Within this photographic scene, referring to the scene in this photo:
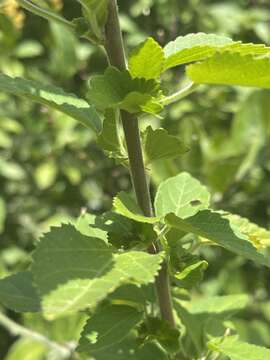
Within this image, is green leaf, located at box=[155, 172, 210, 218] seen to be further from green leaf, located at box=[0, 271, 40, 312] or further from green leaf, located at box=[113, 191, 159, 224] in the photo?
green leaf, located at box=[0, 271, 40, 312]

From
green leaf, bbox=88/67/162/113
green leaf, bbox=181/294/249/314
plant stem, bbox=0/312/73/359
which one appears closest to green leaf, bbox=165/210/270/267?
Answer: green leaf, bbox=88/67/162/113

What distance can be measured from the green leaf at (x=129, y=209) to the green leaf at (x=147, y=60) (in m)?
0.16

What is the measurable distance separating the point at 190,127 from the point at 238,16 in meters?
0.61

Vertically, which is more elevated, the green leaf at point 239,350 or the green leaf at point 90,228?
the green leaf at point 90,228

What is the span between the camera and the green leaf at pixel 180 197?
3.66 ft

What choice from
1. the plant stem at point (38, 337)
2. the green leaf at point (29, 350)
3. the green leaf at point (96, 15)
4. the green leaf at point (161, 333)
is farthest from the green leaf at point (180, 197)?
the green leaf at point (29, 350)

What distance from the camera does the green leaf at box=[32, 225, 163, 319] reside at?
2.49 feet

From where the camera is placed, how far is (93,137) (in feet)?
8.66

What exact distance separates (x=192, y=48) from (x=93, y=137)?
1.72 meters

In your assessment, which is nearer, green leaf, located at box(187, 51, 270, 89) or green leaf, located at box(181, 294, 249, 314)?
green leaf, located at box(187, 51, 270, 89)

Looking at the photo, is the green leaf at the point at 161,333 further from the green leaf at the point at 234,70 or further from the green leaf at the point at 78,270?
the green leaf at the point at 234,70

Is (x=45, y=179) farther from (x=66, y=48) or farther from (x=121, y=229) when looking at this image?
(x=121, y=229)

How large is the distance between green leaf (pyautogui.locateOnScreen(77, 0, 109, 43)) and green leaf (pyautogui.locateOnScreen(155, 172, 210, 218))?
0.95ft

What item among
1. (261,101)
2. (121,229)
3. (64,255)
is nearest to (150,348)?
(121,229)
